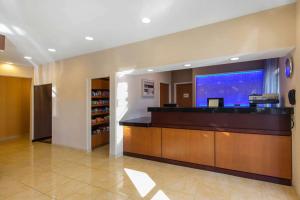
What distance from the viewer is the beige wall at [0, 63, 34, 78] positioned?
17.5ft

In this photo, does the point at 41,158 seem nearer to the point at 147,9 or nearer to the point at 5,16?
the point at 5,16

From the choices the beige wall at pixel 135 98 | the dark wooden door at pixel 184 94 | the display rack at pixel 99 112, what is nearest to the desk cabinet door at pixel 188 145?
the beige wall at pixel 135 98

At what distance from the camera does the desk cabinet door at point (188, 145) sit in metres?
3.19

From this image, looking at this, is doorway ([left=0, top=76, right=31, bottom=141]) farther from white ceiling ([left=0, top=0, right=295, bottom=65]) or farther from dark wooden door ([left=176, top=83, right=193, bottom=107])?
dark wooden door ([left=176, top=83, right=193, bottom=107])

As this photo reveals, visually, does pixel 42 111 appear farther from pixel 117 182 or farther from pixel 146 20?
pixel 146 20

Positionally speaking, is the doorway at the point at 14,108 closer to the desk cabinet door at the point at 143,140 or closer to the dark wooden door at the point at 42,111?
the dark wooden door at the point at 42,111

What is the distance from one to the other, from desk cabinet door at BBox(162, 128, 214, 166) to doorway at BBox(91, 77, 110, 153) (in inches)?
76.8

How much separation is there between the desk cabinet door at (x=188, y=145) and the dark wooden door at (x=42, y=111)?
4.87m

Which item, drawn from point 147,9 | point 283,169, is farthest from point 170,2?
point 283,169

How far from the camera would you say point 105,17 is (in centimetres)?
265

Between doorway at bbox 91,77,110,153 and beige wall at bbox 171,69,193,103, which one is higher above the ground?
beige wall at bbox 171,69,193,103

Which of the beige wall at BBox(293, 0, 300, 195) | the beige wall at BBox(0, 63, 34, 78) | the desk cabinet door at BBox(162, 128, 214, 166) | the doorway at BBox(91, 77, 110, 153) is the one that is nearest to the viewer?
the beige wall at BBox(293, 0, 300, 195)

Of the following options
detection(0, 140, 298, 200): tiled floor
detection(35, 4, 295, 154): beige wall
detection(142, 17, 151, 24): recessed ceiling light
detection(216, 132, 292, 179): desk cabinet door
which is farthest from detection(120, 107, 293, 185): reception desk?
detection(142, 17, 151, 24): recessed ceiling light

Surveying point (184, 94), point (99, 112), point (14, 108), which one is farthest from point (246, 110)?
point (14, 108)
